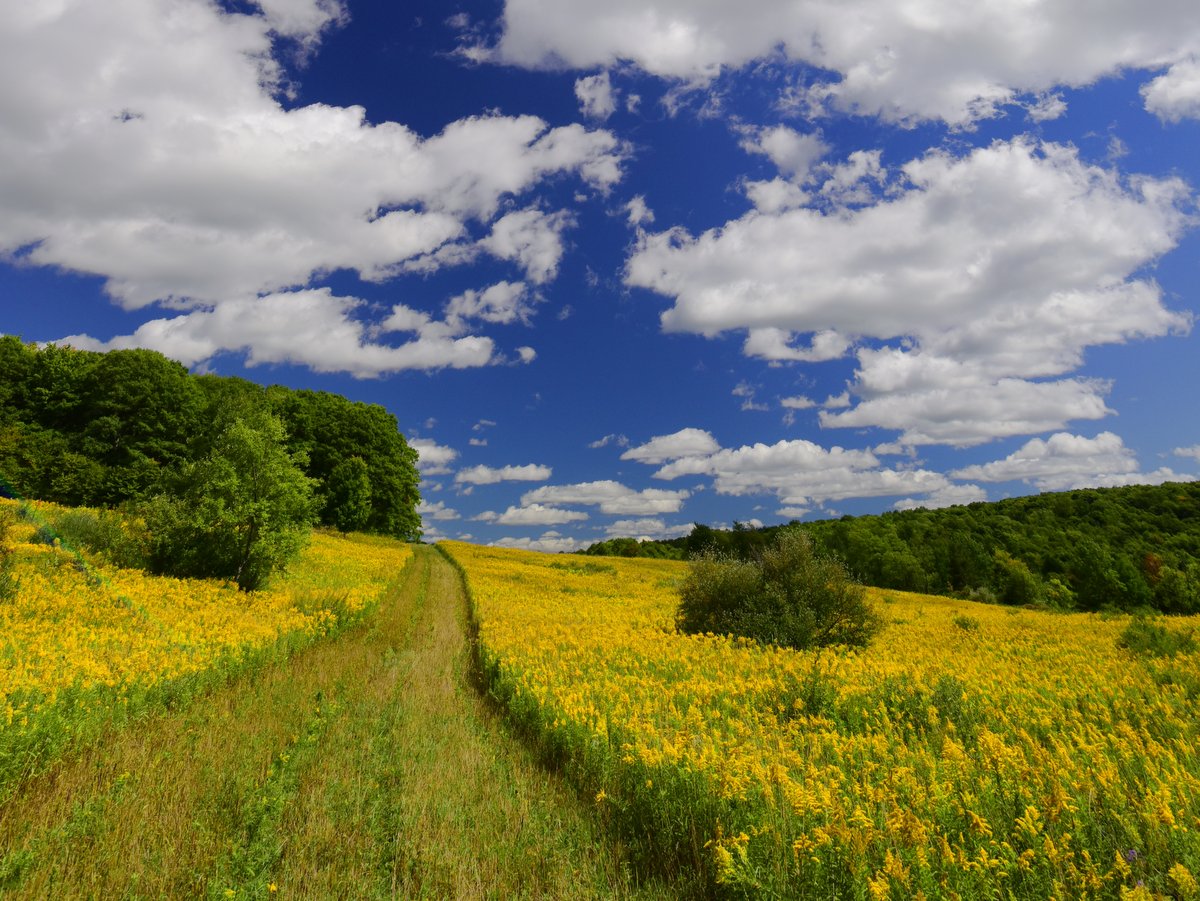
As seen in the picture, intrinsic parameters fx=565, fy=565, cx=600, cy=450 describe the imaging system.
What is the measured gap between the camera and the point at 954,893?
11.1 ft

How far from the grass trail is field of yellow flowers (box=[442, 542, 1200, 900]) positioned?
32.0 inches

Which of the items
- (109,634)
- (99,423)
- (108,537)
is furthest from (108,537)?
(99,423)

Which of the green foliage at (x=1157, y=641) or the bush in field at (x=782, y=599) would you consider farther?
the bush in field at (x=782, y=599)

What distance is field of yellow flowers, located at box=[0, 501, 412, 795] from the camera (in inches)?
277

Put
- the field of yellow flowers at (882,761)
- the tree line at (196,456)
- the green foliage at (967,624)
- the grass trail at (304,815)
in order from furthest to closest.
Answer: the tree line at (196,456)
the green foliage at (967,624)
the grass trail at (304,815)
the field of yellow flowers at (882,761)

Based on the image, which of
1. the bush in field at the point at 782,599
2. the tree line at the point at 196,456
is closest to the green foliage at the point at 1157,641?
the bush in field at the point at 782,599

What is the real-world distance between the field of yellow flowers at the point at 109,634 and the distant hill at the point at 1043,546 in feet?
169

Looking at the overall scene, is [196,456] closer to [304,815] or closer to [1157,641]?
[304,815]

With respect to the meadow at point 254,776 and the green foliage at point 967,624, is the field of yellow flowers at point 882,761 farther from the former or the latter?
the green foliage at point 967,624

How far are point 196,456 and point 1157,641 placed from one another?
47685 millimetres

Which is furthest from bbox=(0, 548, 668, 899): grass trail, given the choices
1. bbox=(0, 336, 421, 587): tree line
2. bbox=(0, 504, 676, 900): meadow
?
bbox=(0, 336, 421, 587): tree line

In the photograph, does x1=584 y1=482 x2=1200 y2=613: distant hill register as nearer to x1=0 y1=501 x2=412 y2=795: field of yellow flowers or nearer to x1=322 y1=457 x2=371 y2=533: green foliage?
x1=322 y1=457 x2=371 y2=533: green foliage

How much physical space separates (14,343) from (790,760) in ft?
200

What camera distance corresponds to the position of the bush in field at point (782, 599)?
52.5 feet
